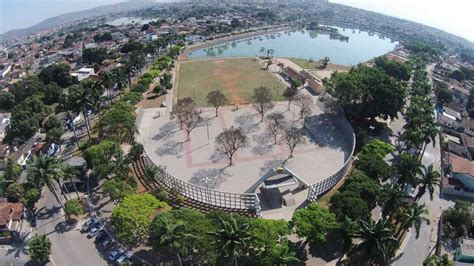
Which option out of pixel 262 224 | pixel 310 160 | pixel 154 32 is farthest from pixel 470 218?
pixel 154 32

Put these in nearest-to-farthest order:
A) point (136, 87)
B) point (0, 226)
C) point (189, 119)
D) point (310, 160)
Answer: point (0, 226) → point (310, 160) → point (189, 119) → point (136, 87)

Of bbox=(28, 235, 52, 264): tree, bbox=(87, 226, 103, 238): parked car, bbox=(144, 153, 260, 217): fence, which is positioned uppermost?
bbox=(144, 153, 260, 217): fence

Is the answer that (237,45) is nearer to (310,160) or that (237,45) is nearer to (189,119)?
(189,119)

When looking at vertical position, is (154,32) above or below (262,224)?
above

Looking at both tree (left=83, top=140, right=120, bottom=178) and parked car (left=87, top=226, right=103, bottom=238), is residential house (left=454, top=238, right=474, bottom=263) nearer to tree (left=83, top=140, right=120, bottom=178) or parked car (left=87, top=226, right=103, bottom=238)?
parked car (left=87, top=226, right=103, bottom=238)

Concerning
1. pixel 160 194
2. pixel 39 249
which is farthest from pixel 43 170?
pixel 160 194

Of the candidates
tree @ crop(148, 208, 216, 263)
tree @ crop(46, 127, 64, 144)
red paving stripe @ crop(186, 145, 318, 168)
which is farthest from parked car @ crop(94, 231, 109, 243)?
tree @ crop(46, 127, 64, 144)
